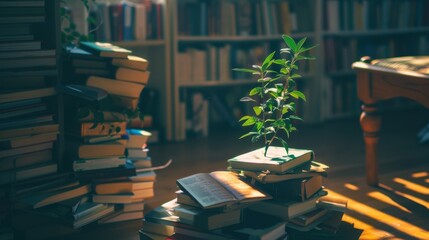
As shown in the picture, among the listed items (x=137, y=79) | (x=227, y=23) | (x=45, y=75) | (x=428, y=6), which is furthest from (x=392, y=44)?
(x=45, y=75)

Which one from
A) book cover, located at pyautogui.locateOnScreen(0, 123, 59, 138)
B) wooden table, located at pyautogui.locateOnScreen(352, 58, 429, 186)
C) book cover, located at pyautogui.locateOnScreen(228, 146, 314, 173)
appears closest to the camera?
book cover, located at pyautogui.locateOnScreen(228, 146, 314, 173)

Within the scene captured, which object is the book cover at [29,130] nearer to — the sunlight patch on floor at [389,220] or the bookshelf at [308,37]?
the sunlight patch on floor at [389,220]

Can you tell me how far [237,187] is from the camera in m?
2.59

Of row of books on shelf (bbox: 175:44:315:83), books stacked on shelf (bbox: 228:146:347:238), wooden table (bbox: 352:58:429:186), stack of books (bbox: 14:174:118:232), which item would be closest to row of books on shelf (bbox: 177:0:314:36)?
row of books on shelf (bbox: 175:44:315:83)

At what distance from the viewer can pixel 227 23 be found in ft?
A: 16.2

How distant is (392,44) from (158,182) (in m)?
2.87

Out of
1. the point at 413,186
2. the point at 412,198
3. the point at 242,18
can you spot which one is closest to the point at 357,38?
the point at 242,18

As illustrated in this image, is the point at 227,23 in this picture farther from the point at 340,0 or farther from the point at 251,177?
the point at 251,177

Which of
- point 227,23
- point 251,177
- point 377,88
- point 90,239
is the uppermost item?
point 227,23

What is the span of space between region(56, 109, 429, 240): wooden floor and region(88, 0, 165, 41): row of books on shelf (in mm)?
737

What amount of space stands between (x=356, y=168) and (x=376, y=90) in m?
0.73

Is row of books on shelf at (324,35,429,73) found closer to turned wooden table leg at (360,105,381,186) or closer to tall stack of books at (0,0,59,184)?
turned wooden table leg at (360,105,381,186)

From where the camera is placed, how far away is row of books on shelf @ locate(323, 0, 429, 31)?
5.43 meters

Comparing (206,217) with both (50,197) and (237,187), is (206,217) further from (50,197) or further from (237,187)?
(50,197)
